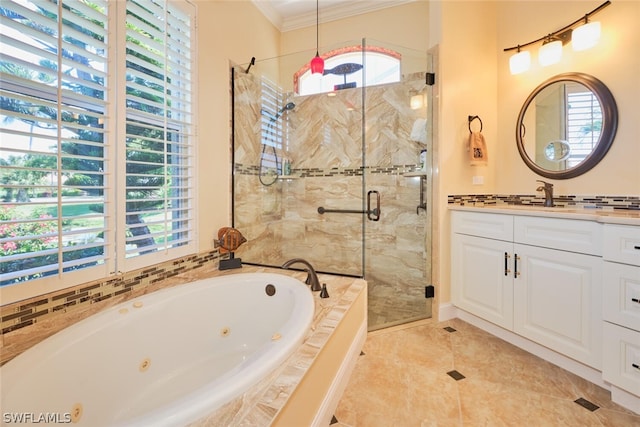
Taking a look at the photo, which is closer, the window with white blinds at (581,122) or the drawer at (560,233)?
the drawer at (560,233)

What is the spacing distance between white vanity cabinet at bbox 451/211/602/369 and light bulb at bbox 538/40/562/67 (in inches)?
53.2

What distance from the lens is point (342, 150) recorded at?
9.55 ft

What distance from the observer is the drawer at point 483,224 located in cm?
200

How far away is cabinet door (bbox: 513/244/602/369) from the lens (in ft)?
5.12

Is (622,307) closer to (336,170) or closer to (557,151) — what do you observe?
(557,151)

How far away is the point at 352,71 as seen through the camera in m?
2.82

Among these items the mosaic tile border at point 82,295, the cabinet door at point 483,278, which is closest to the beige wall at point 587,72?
the cabinet door at point 483,278

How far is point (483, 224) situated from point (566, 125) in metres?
1.05

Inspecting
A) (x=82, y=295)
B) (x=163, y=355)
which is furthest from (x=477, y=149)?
(x=82, y=295)

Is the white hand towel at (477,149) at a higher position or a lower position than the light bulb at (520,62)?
lower

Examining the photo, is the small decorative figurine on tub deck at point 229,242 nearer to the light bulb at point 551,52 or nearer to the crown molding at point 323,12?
the crown molding at point 323,12

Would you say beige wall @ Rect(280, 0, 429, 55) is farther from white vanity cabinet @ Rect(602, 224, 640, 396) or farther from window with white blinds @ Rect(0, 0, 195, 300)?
white vanity cabinet @ Rect(602, 224, 640, 396)

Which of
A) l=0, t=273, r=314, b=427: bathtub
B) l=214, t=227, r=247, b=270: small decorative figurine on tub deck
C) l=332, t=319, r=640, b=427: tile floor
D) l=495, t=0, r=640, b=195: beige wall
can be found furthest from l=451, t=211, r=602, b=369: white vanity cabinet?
l=214, t=227, r=247, b=270: small decorative figurine on tub deck

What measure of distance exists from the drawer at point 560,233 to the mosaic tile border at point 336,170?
3.12ft
